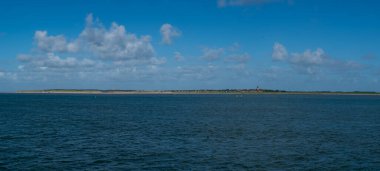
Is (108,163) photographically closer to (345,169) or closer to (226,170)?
(226,170)

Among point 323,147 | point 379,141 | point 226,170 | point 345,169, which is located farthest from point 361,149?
point 226,170

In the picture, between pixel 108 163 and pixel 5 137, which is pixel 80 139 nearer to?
pixel 5 137

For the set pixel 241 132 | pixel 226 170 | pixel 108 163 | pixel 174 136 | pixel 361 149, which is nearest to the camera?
pixel 226 170

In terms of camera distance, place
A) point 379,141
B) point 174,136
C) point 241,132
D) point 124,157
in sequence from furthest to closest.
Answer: point 241,132 → point 174,136 → point 379,141 → point 124,157

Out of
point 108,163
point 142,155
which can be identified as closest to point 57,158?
point 108,163

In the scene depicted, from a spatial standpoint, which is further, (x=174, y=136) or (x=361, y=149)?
(x=174, y=136)

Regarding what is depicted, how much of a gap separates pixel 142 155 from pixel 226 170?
8.78 metres

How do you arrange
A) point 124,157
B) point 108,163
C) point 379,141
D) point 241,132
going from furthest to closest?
point 241,132
point 379,141
point 124,157
point 108,163

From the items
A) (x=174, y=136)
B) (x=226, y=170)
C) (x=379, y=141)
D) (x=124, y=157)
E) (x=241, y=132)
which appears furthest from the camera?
(x=241, y=132)

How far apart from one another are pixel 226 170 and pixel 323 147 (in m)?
14.9

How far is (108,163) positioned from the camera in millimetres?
31922

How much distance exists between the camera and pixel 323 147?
4022 centimetres

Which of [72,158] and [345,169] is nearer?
[345,169]

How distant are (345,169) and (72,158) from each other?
21.7m
